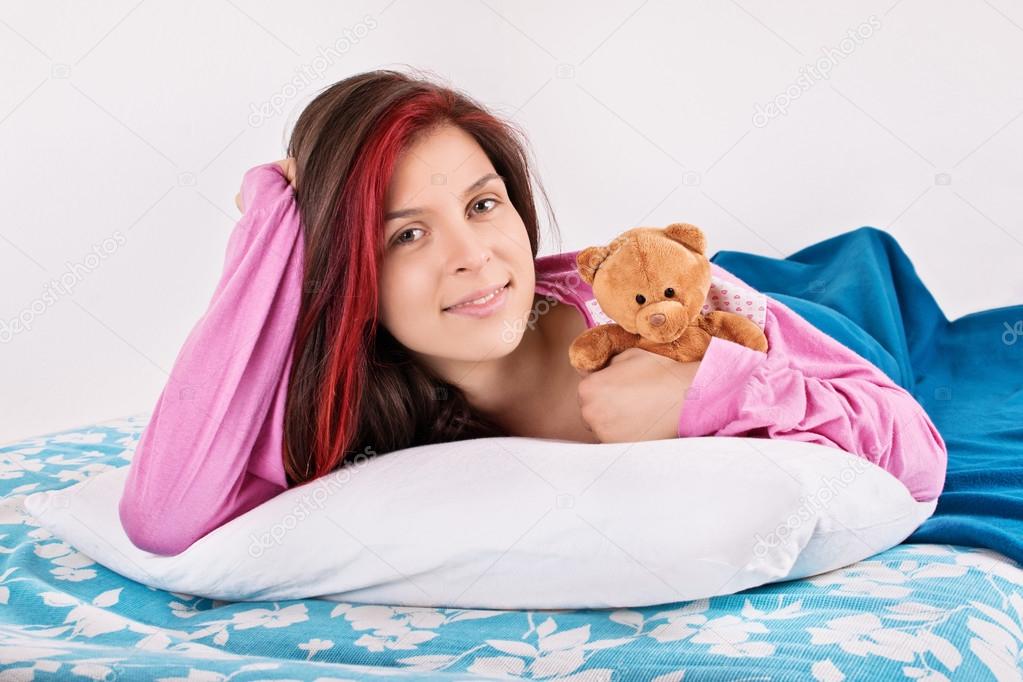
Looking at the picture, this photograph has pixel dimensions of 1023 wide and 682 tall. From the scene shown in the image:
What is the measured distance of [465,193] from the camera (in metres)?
1.50

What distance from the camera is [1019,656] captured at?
105cm

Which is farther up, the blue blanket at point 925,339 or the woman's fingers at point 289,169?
the woman's fingers at point 289,169

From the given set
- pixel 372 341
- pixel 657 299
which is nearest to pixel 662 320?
pixel 657 299

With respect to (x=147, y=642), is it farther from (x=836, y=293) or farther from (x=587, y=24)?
(x=587, y=24)

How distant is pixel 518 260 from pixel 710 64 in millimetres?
1841

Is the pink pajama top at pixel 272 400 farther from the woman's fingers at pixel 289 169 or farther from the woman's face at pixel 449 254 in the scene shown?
the woman's face at pixel 449 254

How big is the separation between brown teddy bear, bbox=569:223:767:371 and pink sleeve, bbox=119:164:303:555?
0.46 meters

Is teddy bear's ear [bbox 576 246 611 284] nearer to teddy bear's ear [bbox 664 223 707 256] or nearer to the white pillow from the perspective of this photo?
teddy bear's ear [bbox 664 223 707 256]

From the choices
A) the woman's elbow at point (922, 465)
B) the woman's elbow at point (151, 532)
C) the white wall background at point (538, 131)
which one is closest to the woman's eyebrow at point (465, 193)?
the woman's elbow at point (151, 532)

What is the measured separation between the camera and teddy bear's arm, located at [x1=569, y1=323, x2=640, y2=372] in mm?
1475

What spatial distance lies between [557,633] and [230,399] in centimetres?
64

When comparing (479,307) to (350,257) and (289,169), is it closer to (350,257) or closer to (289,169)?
(350,257)

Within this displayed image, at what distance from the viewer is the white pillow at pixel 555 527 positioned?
1137 mm

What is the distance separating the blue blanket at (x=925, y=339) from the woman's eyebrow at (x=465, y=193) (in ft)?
2.70
